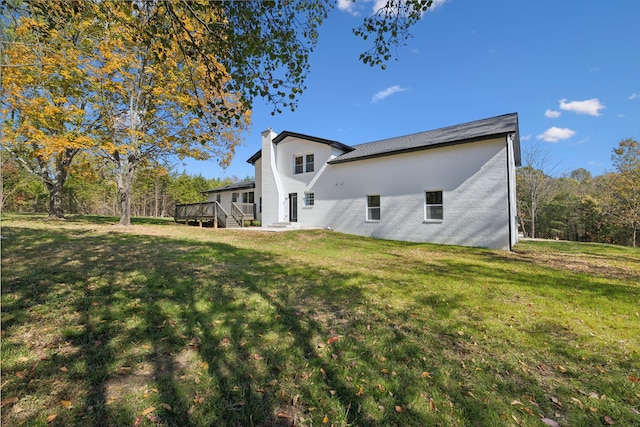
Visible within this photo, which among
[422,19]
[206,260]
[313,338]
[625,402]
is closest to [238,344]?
[313,338]

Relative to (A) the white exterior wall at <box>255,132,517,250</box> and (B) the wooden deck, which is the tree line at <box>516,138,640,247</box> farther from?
(B) the wooden deck

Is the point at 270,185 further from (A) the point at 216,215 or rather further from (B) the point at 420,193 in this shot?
(B) the point at 420,193

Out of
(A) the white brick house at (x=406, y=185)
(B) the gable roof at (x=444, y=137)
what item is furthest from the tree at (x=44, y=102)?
(B) the gable roof at (x=444, y=137)

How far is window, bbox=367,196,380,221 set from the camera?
46.7ft

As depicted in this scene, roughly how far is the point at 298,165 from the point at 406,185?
7494 millimetres

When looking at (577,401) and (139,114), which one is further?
(139,114)

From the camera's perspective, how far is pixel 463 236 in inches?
452

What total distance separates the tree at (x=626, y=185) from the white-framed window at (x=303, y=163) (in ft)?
78.8

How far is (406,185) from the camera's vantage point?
13062 millimetres

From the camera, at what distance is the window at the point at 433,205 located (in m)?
12.2

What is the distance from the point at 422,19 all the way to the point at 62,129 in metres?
16.7

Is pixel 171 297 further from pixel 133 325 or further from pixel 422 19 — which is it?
pixel 422 19

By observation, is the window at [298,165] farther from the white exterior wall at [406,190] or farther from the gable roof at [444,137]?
the gable roof at [444,137]

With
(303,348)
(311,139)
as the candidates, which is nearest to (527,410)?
(303,348)
